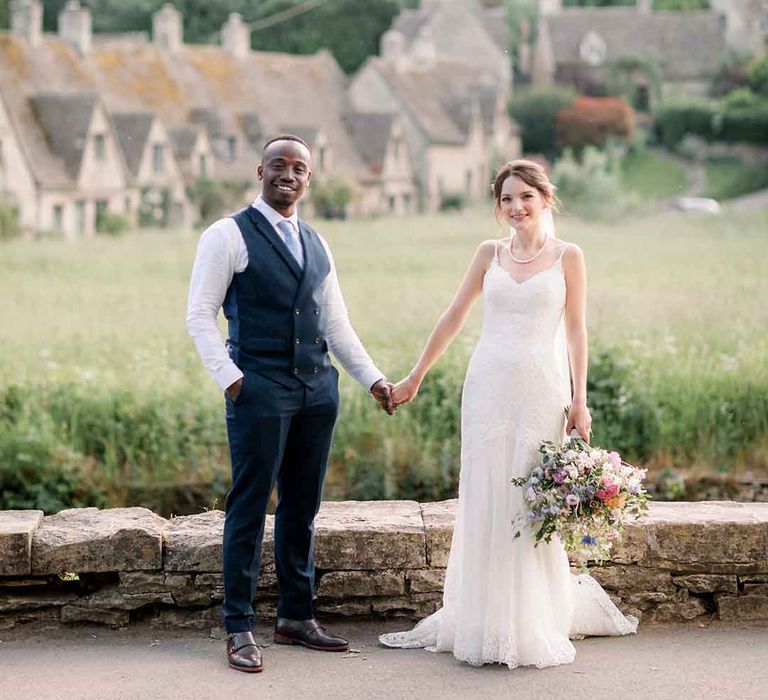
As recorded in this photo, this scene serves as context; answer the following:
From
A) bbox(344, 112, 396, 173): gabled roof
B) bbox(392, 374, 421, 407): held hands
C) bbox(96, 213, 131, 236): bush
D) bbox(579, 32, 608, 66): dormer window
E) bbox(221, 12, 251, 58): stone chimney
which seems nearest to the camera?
bbox(392, 374, 421, 407): held hands

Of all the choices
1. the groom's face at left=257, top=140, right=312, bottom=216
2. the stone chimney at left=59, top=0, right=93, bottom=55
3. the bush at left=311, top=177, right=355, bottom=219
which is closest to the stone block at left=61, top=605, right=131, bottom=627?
the groom's face at left=257, top=140, right=312, bottom=216

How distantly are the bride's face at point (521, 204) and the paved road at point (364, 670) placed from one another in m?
1.49

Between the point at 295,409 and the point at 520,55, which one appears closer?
the point at 295,409

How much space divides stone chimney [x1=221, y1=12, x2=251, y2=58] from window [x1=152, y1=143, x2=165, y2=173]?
177 centimetres

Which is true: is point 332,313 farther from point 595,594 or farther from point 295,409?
point 595,594

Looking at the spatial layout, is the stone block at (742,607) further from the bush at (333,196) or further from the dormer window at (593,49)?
the dormer window at (593,49)

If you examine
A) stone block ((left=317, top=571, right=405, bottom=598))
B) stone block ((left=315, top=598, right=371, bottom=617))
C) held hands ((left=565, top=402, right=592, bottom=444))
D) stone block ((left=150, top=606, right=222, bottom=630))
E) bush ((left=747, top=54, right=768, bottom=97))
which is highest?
bush ((left=747, top=54, right=768, bottom=97))

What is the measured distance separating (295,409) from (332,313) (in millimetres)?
457

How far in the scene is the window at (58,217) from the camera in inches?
647

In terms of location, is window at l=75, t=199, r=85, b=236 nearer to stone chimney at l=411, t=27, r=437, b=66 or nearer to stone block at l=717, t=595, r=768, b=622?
stone chimney at l=411, t=27, r=437, b=66

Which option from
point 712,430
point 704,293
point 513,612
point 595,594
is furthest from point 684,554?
point 704,293

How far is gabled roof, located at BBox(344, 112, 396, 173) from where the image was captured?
20.3 meters

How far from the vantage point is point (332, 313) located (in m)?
4.57

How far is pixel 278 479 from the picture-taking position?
4430 mm
